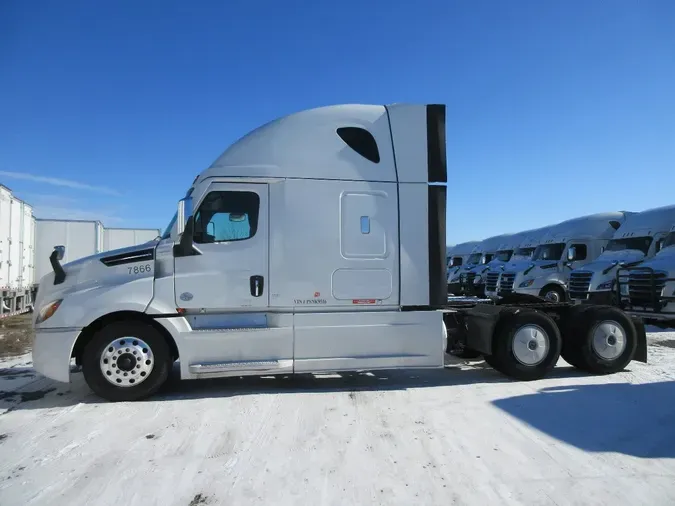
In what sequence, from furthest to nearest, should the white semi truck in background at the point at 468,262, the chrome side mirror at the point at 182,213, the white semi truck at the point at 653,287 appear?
the white semi truck in background at the point at 468,262, the white semi truck at the point at 653,287, the chrome side mirror at the point at 182,213

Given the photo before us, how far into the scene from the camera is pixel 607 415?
16.3 feet

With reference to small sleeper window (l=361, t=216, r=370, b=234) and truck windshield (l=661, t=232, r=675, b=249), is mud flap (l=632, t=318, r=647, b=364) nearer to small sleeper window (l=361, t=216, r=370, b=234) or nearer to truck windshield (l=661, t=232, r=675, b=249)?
small sleeper window (l=361, t=216, r=370, b=234)

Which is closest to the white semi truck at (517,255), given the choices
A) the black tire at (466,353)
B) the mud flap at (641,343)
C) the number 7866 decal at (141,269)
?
the black tire at (466,353)

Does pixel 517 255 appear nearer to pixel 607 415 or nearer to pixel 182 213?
pixel 607 415

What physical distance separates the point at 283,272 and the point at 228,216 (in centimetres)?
94

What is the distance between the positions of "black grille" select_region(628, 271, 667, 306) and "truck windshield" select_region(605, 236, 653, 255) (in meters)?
1.81

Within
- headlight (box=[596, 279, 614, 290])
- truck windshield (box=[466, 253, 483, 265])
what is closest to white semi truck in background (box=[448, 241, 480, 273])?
truck windshield (box=[466, 253, 483, 265])

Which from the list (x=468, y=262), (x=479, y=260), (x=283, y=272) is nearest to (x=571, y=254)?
(x=479, y=260)

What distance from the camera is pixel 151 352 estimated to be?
18.4 feet

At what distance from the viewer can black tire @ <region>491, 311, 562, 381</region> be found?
6473mm

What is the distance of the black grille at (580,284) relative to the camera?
1442 cm

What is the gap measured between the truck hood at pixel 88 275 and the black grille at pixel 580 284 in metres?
13.0

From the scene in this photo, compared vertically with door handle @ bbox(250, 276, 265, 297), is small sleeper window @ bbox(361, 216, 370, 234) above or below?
above

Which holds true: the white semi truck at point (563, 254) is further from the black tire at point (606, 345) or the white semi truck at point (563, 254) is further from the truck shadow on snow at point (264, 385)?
the truck shadow on snow at point (264, 385)
